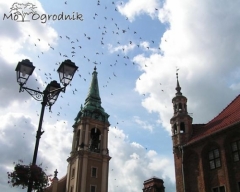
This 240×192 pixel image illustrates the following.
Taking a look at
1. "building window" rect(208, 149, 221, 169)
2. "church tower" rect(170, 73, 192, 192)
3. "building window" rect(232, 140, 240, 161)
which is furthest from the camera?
"church tower" rect(170, 73, 192, 192)

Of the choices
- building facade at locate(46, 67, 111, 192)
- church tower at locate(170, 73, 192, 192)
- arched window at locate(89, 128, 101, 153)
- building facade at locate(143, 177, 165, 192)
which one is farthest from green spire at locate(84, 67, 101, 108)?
building facade at locate(143, 177, 165, 192)

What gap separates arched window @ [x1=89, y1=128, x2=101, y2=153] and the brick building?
95.9ft

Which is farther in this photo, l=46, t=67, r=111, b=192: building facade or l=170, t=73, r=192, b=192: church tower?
l=46, t=67, r=111, b=192: building facade

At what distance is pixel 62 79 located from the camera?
991 centimetres

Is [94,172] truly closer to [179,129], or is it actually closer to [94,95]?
[94,95]

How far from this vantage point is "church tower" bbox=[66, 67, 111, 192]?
50562 mm

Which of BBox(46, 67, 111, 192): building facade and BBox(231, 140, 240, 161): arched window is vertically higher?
BBox(46, 67, 111, 192): building facade

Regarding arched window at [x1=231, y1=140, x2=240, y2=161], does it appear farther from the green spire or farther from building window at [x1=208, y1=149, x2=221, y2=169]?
the green spire

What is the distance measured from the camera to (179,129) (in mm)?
27844

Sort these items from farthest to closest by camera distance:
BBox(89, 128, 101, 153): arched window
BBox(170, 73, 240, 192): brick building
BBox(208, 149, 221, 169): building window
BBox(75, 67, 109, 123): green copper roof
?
BBox(75, 67, 109, 123): green copper roof → BBox(89, 128, 101, 153): arched window → BBox(208, 149, 221, 169): building window → BBox(170, 73, 240, 192): brick building

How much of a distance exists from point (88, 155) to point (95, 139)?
5.17 metres

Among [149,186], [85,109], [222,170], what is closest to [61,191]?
[85,109]

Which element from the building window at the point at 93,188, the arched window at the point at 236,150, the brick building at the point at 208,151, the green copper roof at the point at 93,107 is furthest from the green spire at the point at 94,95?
the arched window at the point at 236,150

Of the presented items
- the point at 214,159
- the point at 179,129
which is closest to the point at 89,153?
the point at 179,129
